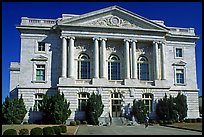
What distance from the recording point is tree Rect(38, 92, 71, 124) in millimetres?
41562

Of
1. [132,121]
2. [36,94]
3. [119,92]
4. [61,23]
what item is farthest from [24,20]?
[132,121]

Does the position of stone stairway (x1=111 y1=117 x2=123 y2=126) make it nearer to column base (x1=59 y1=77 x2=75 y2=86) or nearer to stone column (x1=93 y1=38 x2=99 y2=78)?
stone column (x1=93 y1=38 x2=99 y2=78)

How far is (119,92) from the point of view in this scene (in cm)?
4616

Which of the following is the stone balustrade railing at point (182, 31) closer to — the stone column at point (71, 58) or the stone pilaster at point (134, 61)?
the stone pilaster at point (134, 61)

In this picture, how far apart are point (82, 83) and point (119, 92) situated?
6.02 meters

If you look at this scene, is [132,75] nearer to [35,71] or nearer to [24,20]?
[35,71]

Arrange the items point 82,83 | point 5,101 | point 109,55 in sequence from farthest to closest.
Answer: point 109,55
point 82,83
point 5,101

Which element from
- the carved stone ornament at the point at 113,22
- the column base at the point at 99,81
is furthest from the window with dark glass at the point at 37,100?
the carved stone ornament at the point at 113,22

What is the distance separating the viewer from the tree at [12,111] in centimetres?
4122

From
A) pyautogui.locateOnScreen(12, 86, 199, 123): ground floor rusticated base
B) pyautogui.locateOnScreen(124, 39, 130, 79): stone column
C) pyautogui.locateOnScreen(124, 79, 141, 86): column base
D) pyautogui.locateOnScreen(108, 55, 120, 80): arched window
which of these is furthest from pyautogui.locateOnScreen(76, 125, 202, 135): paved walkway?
pyautogui.locateOnScreen(108, 55, 120, 80): arched window

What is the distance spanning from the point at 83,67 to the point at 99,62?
282 cm

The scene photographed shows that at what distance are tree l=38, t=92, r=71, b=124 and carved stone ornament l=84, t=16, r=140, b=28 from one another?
13302 mm

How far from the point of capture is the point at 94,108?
4284 cm

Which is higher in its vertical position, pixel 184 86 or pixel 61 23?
pixel 61 23
